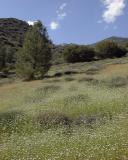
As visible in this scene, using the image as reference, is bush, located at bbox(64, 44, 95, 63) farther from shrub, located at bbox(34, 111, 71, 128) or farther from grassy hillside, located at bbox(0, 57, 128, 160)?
shrub, located at bbox(34, 111, 71, 128)

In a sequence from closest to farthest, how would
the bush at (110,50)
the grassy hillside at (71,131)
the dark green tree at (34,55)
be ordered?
1. the grassy hillside at (71,131)
2. the dark green tree at (34,55)
3. the bush at (110,50)

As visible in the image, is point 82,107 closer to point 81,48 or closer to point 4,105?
point 4,105

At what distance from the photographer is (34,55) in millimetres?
58875

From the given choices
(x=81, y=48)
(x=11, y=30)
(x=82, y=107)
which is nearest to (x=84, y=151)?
(x=82, y=107)

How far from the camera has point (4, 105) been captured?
90.8ft

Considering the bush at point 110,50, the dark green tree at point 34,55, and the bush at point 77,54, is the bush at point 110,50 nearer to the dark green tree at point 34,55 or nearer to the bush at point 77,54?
the bush at point 77,54

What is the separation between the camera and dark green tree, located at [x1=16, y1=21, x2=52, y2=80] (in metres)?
58.2

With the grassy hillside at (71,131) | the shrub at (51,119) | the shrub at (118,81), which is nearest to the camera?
the grassy hillside at (71,131)

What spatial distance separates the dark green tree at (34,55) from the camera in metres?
58.2

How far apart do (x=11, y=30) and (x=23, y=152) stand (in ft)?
528

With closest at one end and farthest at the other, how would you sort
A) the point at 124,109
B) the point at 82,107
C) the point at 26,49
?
1. the point at 124,109
2. the point at 82,107
3. the point at 26,49

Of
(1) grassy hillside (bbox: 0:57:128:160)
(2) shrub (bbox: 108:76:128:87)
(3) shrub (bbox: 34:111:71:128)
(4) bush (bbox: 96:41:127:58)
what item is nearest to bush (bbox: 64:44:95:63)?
(4) bush (bbox: 96:41:127:58)

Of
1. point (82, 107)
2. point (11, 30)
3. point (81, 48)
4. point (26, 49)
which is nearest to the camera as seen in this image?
point (82, 107)

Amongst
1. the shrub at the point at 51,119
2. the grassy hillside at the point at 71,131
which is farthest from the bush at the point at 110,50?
the shrub at the point at 51,119
